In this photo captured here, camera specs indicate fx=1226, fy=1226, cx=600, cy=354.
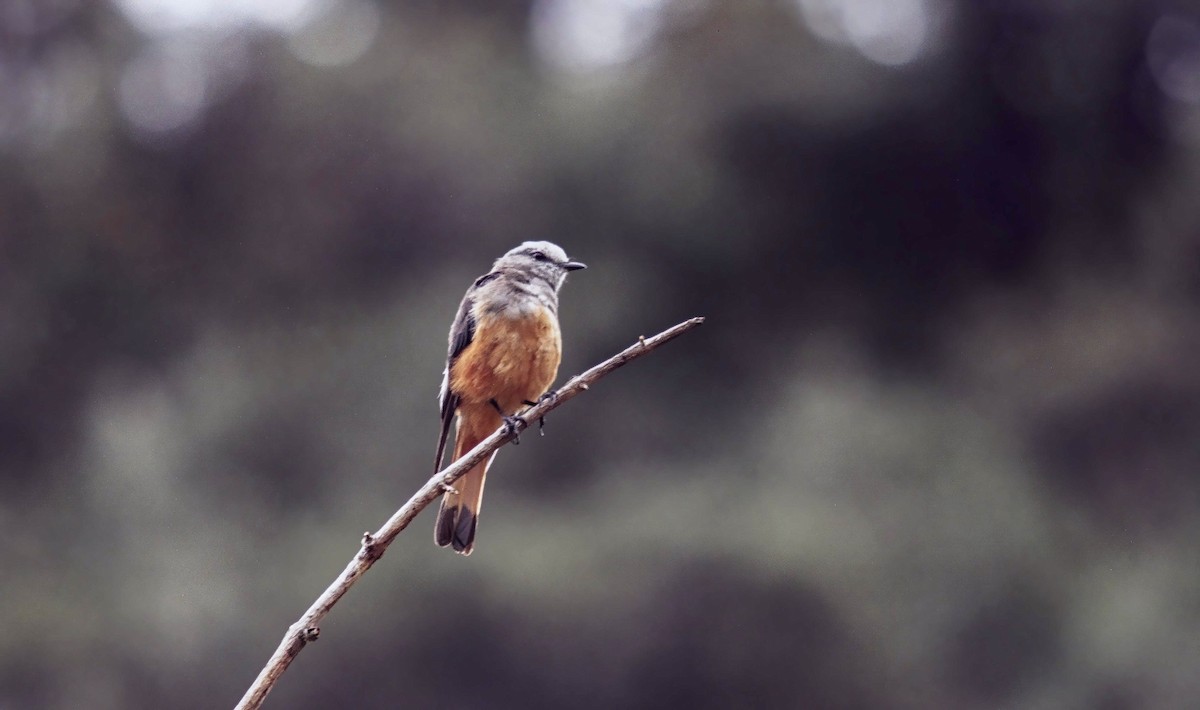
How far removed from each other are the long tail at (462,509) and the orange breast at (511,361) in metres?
0.20

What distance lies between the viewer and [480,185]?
15.2 metres

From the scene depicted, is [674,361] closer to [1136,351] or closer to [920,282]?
[920,282]

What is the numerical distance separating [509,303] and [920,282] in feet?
38.2

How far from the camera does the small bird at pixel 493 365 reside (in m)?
4.50

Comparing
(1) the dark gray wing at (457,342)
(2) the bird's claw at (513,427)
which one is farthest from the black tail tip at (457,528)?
(2) the bird's claw at (513,427)

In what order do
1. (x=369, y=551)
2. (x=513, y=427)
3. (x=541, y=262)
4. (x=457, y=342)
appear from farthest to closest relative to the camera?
(x=541, y=262) < (x=457, y=342) < (x=513, y=427) < (x=369, y=551)

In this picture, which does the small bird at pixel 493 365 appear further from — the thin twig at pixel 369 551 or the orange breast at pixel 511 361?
the thin twig at pixel 369 551

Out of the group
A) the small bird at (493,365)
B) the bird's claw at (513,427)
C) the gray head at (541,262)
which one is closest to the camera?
the bird's claw at (513,427)

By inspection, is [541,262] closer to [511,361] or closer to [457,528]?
[511,361]

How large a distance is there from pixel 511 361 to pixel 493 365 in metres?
0.08

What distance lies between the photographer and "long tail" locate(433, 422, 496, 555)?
4137mm

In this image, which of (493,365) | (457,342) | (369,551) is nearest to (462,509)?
(493,365)

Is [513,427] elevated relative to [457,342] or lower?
lower

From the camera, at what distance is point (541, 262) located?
206 inches
